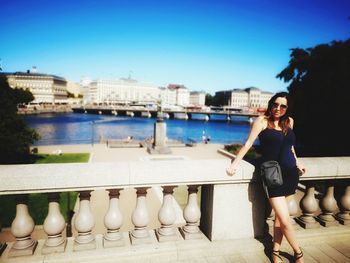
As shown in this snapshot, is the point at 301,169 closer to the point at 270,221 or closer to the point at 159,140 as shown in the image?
the point at 270,221

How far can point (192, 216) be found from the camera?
3332 mm

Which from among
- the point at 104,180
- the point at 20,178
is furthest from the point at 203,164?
the point at 20,178

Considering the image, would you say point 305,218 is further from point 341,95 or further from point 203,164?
point 341,95

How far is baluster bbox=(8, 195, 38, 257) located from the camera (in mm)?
2752

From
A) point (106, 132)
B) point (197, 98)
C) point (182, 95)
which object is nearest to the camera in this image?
point (106, 132)

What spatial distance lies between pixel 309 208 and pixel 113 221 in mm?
2656

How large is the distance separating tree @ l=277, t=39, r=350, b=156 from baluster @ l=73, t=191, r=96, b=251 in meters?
17.5

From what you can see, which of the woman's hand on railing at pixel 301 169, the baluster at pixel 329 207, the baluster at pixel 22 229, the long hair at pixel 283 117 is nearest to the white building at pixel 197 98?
the baluster at pixel 329 207

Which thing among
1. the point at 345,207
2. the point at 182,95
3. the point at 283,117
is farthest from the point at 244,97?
the point at 283,117

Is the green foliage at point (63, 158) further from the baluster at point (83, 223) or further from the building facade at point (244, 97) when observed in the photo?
the building facade at point (244, 97)

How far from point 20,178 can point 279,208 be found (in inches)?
105

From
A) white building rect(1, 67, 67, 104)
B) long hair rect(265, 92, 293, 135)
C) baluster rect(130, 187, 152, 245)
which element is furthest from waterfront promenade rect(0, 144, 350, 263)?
white building rect(1, 67, 67, 104)

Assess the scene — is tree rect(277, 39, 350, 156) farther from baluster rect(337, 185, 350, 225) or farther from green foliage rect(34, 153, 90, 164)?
green foliage rect(34, 153, 90, 164)

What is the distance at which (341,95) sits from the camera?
16.6 m
